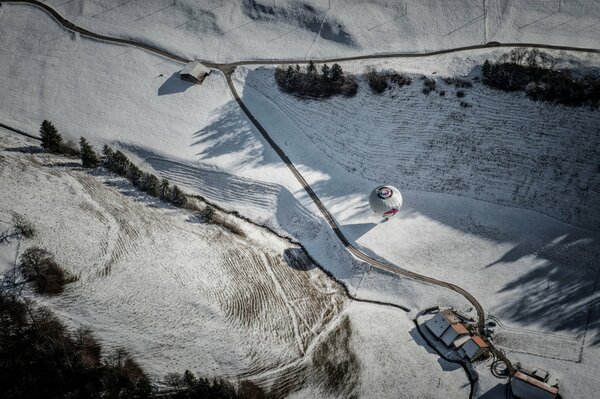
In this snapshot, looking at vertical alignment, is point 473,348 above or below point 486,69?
below

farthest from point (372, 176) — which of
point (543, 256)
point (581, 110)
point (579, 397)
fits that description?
point (579, 397)

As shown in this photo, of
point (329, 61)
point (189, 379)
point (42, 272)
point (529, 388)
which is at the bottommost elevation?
point (529, 388)

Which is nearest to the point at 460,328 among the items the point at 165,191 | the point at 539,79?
the point at 539,79

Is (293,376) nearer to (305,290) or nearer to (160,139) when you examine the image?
(305,290)

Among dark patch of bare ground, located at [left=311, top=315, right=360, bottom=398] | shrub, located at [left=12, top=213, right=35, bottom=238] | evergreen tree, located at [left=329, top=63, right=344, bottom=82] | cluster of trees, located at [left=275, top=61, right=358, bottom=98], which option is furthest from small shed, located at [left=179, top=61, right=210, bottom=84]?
dark patch of bare ground, located at [left=311, top=315, right=360, bottom=398]

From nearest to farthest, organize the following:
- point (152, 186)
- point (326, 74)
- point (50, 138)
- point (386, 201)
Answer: point (386, 201) < point (152, 186) < point (50, 138) < point (326, 74)

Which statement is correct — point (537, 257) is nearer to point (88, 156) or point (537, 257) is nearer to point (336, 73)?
point (336, 73)

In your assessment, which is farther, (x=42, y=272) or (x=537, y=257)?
(x=537, y=257)
